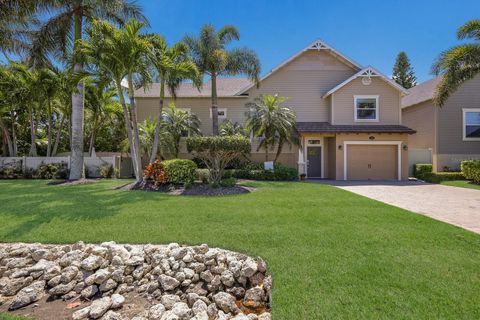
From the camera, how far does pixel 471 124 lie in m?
18.8

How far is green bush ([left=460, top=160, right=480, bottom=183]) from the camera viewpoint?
1436cm

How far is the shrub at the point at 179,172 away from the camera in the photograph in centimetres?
1115

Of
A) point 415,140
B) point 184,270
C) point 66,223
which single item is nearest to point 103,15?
point 66,223

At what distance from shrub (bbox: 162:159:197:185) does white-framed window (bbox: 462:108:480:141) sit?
62.0ft

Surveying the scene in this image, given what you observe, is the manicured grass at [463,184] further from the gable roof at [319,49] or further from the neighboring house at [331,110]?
the gable roof at [319,49]

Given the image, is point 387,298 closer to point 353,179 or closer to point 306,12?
point 306,12

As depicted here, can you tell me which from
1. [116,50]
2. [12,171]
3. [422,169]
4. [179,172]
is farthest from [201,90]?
[422,169]

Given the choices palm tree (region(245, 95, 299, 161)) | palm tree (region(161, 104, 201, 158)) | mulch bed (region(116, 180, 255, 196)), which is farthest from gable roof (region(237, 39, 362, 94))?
mulch bed (region(116, 180, 255, 196))

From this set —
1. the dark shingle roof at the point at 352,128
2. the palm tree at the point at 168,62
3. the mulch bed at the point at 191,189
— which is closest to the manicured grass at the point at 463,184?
the dark shingle roof at the point at 352,128

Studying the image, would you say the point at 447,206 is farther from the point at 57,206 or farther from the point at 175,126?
the point at 175,126

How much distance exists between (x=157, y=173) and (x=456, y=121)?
20.0m

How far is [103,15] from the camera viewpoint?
14.2 meters

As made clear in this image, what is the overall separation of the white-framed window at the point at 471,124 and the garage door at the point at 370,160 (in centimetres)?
583

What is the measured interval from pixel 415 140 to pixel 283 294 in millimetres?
22152
